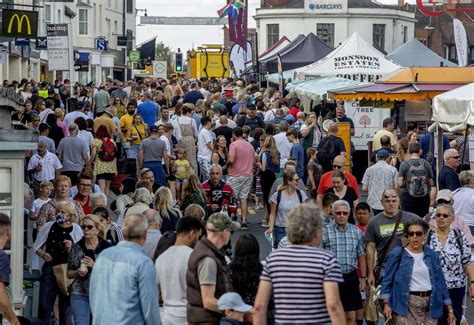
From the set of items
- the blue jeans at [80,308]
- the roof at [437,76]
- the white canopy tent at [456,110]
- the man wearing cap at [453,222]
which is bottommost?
the blue jeans at [80,308]

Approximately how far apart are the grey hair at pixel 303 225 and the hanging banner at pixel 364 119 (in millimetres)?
21479

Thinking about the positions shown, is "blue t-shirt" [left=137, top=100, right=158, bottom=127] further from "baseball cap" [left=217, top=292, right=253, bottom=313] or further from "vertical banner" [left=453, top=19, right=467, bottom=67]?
"baseball cap" [left=217, top=292, right=253, bottom=313]

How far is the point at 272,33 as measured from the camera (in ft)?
349

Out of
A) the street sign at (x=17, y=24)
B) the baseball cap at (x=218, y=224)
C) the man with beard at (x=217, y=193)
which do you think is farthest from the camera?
the street sign at (x=17, y=24)

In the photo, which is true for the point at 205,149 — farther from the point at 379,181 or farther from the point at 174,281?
the point at 174,281

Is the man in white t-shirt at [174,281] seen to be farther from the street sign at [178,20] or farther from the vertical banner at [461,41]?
the street sign at [178,20]

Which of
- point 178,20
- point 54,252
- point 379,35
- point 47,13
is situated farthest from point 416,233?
point 178,20

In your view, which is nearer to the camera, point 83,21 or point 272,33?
point 83,21

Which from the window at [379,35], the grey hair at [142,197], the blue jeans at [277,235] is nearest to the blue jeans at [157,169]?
the blue jeans at [277,235]

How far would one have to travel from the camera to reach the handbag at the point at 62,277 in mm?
11938

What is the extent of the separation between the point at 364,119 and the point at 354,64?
20.6 ft

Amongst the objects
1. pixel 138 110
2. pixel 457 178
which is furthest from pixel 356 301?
pixel 138 110

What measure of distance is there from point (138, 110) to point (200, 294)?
19524 millimetres

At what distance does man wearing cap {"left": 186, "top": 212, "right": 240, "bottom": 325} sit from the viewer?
9.05 m
